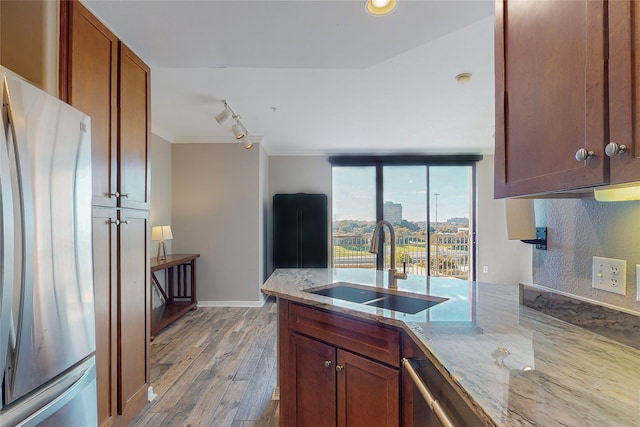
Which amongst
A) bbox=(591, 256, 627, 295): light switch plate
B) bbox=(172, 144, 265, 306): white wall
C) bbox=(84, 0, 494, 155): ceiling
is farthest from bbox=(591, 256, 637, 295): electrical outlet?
bbox=(172, 144, 265, 306): white wall

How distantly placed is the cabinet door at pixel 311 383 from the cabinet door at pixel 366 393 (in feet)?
0.19

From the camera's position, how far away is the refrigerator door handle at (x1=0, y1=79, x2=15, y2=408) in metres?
0.95

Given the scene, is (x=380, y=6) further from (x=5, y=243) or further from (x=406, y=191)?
(x=406, y=191)

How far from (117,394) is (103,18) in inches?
82.9

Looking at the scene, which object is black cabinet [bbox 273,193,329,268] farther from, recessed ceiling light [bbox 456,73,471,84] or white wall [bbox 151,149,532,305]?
→ recessed ceiling light [bbox 456,73,471,84]

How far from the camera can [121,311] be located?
5.90 feet

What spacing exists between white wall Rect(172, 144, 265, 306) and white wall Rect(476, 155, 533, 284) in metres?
3.97

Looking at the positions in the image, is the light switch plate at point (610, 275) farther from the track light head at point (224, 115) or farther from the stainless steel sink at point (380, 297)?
the track light head at point (224, 115)

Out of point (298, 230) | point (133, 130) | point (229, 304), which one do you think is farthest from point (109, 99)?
point (298, 230)

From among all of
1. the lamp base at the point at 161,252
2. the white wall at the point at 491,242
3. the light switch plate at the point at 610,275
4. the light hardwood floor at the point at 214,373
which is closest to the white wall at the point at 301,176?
the lamp base at the point at 161,252

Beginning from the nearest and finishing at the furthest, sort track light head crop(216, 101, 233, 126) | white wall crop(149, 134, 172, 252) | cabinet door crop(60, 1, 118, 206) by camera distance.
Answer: cabinet door crop(60, 1, 118, 206) → track light head crop(216, 101, 233, 126) → white wall crop(149, 134, 172, 252)

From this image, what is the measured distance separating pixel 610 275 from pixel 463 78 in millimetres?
2250

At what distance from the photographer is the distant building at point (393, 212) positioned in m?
5.54

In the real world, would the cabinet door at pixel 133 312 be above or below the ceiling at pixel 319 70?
below
